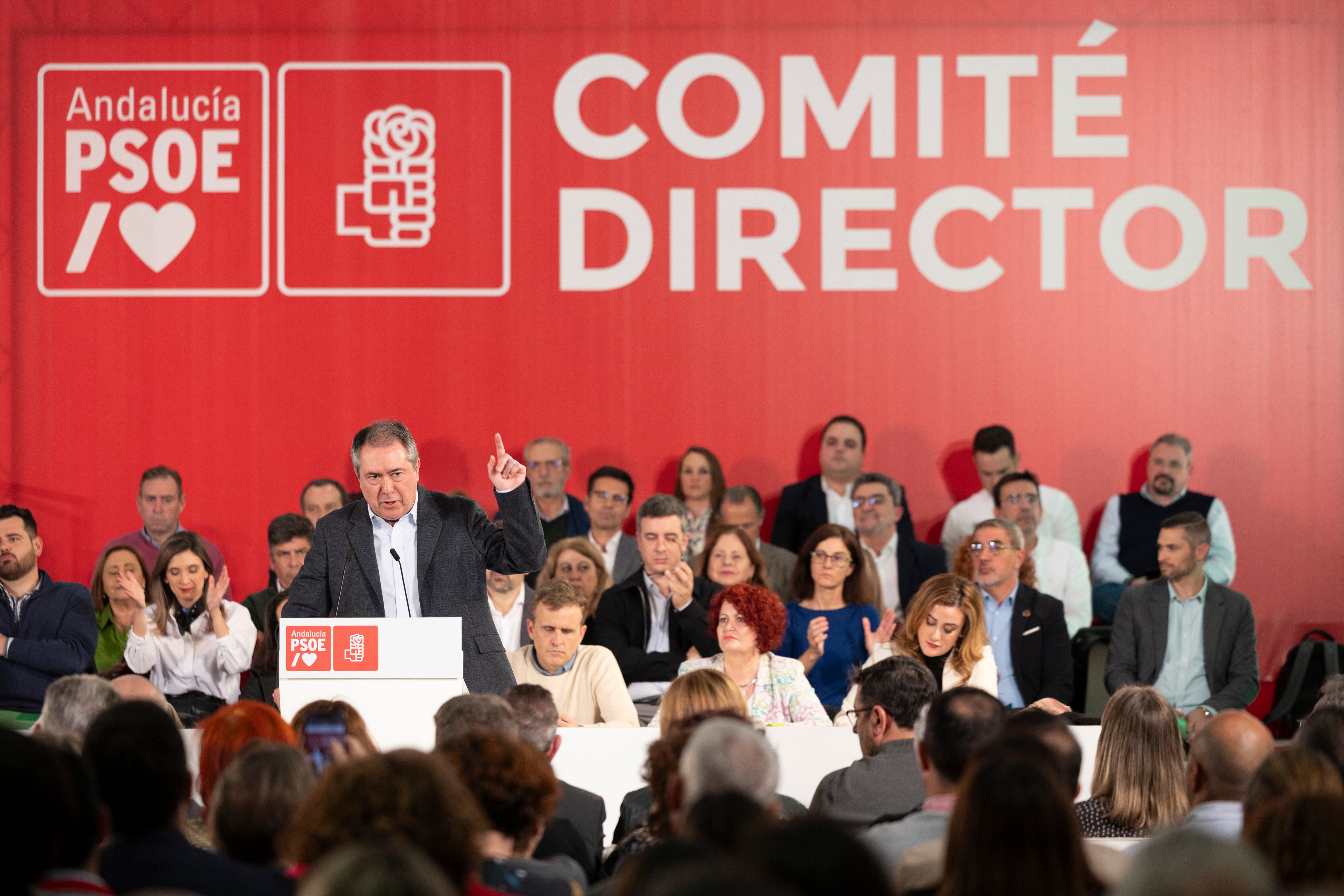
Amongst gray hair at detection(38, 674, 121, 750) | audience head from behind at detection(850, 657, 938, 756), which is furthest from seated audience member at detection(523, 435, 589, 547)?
gray hair at detection(38, 674, 121, 750)

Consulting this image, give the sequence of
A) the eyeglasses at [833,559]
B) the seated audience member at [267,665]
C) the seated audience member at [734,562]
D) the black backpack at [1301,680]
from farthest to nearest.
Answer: the black backpack at [1301,680]
the seated audience member at [734,562]
the eyeglasses at [833,559]
the seated audience member at [267,665]

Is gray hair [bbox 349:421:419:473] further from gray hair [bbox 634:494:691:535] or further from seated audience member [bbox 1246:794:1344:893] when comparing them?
seated audience member [bbox 1246:794:1344:893]

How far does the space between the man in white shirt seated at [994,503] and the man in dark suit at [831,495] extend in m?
0.24

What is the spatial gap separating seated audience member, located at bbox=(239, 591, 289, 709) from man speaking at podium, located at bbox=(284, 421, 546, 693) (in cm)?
160

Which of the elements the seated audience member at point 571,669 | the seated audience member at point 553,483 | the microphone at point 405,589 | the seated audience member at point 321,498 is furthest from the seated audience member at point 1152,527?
the microphone at point 405,589

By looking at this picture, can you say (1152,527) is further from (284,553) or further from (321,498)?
(284,553)

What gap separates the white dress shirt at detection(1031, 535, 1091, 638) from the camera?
6.31 metres

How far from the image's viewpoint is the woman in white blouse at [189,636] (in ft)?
17.1

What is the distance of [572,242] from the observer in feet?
23.3

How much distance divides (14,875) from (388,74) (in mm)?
5835

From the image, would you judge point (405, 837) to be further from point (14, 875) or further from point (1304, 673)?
point (1304, 673)

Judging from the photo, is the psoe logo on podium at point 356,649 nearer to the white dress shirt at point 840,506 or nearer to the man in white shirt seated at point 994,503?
the white dress shirt at point 840,506

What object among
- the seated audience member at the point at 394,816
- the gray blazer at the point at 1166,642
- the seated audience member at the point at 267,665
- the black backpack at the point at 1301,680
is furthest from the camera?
the black backpack at the point at 1301,680

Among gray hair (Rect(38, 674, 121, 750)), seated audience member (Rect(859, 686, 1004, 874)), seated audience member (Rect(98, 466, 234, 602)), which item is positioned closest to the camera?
seated audience member (Rect(859, 686, 1004, 874))
